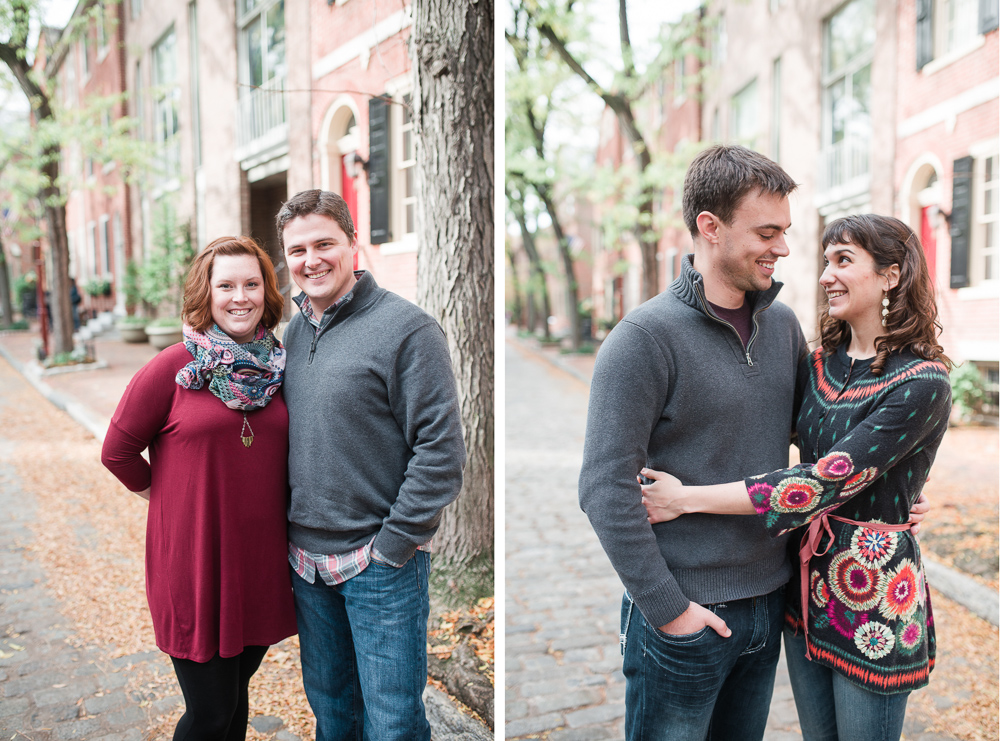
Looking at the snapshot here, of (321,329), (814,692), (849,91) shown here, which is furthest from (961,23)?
(321,329)

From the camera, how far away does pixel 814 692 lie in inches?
74.5

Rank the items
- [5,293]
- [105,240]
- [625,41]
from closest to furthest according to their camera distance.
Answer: [105,240], [5,293], [625,41]

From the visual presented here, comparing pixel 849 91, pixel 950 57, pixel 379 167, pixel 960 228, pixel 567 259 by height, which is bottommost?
pixel 379 167

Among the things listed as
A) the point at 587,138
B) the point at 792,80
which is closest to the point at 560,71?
the point at 587,138

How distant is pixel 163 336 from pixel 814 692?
2281 mm

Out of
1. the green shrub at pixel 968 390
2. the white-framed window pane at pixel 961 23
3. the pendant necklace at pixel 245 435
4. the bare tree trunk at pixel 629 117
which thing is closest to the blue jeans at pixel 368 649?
the pendant necklace at pixel 245 435

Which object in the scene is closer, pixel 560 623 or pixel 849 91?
pixel 560 623

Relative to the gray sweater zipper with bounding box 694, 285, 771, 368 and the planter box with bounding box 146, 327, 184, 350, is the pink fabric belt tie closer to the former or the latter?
the gray sweater zipper with bounding box 694, 285, 771, 368

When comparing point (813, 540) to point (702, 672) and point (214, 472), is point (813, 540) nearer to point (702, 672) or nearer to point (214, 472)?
point (702, 672)

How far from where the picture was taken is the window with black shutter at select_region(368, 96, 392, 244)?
2.59 meters

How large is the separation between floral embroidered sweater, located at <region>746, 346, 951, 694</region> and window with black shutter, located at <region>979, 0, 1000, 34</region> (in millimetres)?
4413

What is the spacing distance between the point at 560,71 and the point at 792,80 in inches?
226

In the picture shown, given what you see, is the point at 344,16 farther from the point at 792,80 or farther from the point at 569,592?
the point at 792,80

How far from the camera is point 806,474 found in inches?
63.9
